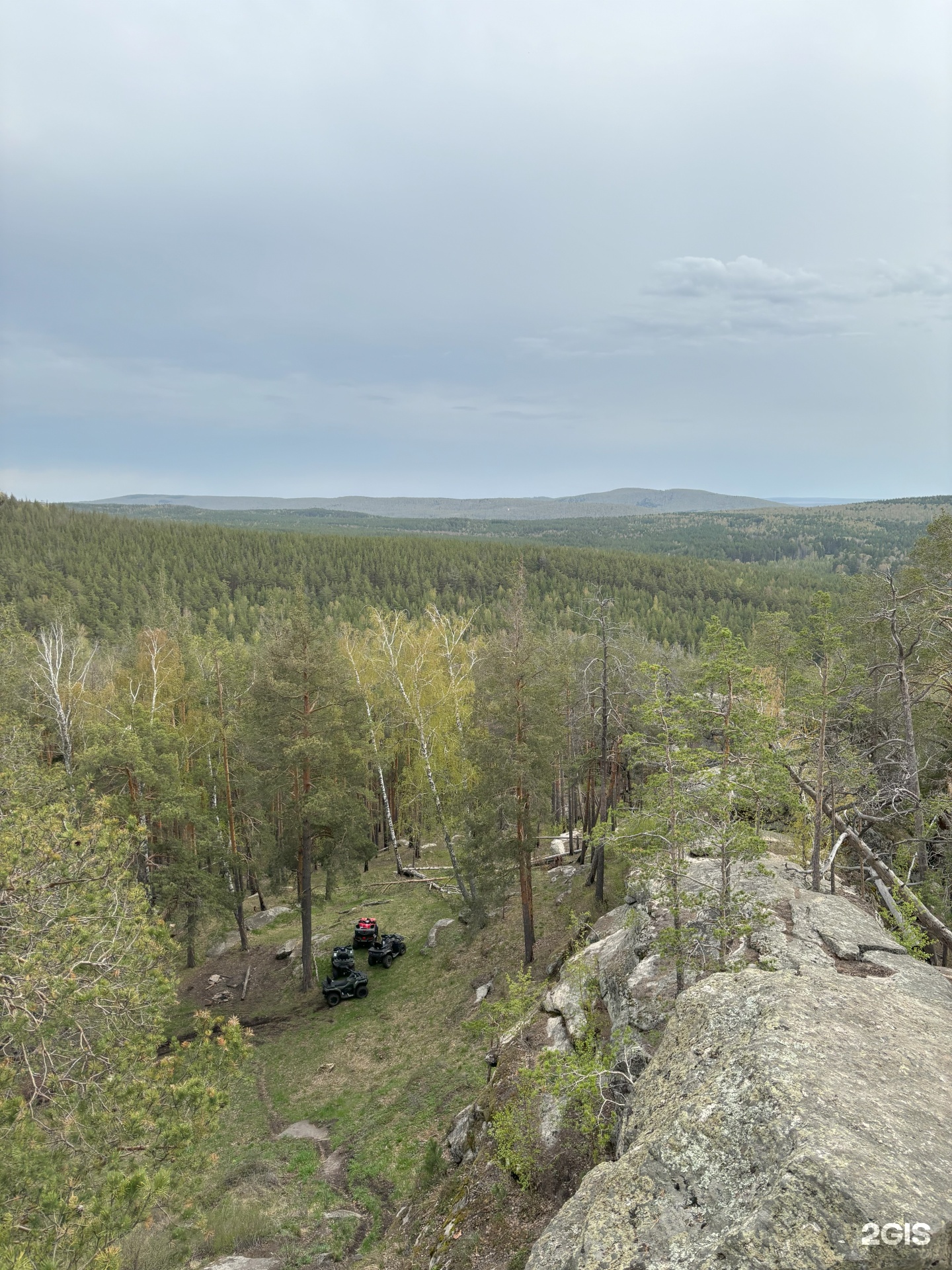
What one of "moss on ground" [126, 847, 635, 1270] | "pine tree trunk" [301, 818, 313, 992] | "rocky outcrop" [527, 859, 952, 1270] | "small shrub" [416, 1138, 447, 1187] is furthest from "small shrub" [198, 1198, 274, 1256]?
"pine tree trunk" [301, 818, 313, 992]

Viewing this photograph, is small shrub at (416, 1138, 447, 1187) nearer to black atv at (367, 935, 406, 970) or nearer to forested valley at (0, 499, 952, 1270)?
forested valley at (0, 499, 952, 1270)

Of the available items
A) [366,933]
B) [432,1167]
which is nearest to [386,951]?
[366,933]

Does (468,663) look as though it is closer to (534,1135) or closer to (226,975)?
(226,975)

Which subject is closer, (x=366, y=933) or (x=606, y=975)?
(x=606, y=975)

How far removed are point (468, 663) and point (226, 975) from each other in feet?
67.4

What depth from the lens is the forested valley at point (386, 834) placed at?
8164mm

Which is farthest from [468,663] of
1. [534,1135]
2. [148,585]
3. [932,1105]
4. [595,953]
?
[148,585]

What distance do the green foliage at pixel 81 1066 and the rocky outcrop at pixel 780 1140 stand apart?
489cm

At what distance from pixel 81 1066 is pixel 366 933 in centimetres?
1932

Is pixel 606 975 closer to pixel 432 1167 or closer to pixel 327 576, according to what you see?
pixel 432 1167

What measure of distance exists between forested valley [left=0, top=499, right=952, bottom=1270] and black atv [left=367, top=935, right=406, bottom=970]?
126 centimetres

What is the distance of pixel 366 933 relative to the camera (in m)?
26.6

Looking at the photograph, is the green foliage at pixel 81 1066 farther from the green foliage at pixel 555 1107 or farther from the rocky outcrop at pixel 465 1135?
the rocky outcrop at pixel 465 1135

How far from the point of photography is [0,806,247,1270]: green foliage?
→ 6602 millimetres
